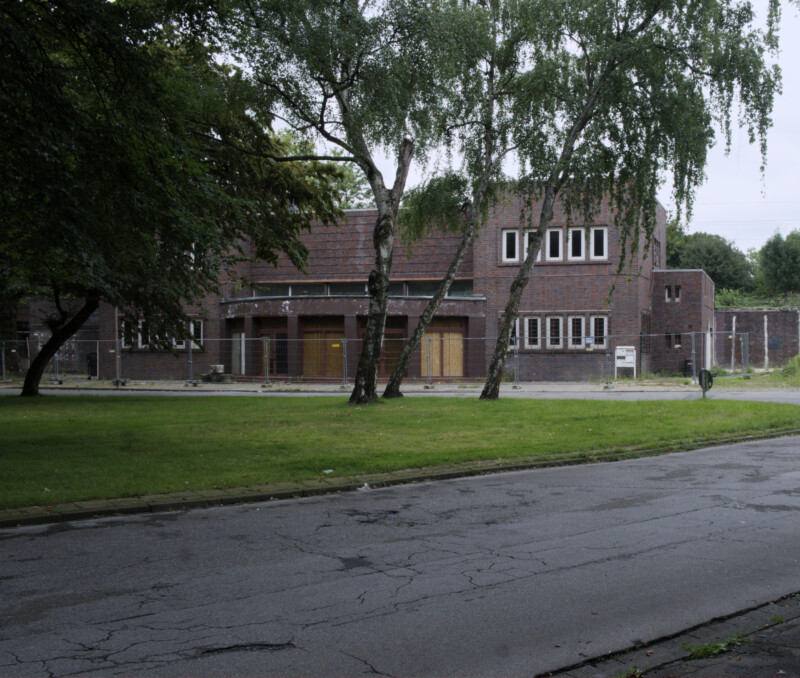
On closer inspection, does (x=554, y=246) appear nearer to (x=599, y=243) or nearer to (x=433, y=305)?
(x=599, y=243)

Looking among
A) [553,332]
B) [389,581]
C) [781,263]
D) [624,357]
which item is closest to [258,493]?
[389,581]

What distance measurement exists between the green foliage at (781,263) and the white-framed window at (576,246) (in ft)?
156

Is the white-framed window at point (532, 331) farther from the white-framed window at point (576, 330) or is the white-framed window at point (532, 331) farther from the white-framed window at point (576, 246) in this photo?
the white-framed window at point (576, 246)

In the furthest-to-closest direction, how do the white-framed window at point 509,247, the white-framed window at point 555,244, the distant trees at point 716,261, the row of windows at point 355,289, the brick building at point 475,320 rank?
the distant trees at point 716,261 → the row of windows at point 355,289 → the white-framed window at point 509,247 → the white-framed window at point 555,244 → the brick building at point 475,320

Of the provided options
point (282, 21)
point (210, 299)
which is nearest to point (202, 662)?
point (282, 21)

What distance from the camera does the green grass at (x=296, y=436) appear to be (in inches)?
422

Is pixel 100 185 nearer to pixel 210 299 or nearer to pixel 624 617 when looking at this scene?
pixel 624 617

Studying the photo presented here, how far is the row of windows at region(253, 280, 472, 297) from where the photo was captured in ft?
142

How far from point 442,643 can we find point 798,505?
604 centimetres

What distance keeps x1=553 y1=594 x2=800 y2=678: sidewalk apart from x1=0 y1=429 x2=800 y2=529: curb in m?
5.82

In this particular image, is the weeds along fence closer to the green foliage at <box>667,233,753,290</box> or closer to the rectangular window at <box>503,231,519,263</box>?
the rectangular window at <box>503,231,519,263</box>

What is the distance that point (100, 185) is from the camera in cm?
1138

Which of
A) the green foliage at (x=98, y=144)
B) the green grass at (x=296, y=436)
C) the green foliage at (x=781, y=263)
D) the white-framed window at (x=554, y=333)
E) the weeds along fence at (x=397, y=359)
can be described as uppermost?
the green foliage at (x=781, y=263)

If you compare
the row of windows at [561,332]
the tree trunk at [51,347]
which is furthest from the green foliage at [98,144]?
the row of windows at [561,332]
